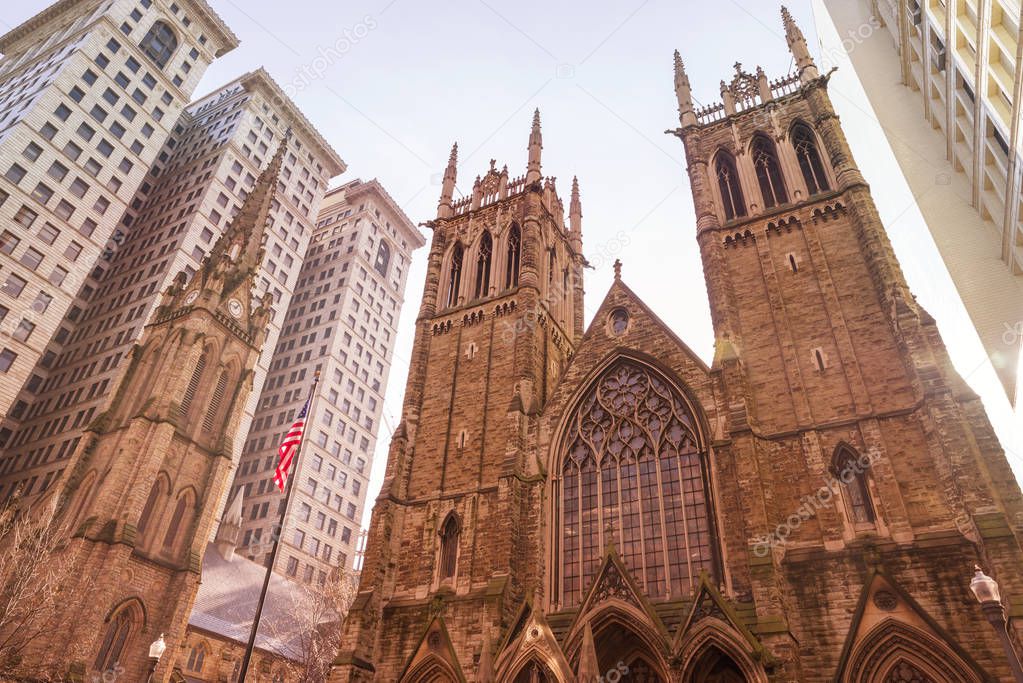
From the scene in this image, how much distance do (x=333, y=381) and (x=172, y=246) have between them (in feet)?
69.6

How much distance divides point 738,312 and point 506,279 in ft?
38.0

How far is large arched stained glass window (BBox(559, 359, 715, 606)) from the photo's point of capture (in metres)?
21.2

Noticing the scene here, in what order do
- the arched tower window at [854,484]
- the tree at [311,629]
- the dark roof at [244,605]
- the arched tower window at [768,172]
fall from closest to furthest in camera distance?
the arched tower window at [854,484] < the arched tower window at [768,172] < the tree at [311,629] < the dark roof at [244,605]

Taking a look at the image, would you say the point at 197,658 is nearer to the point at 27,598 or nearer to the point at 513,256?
the point at 27,598

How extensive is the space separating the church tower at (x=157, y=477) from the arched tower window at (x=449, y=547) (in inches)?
680

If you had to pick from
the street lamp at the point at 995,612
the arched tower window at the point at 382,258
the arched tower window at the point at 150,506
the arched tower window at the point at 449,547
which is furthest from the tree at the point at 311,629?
the arched tower window at the point at 382,258

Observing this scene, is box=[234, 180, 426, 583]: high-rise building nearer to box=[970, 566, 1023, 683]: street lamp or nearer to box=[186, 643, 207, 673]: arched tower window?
box=[186, 643, 207, 673]: arched tower window

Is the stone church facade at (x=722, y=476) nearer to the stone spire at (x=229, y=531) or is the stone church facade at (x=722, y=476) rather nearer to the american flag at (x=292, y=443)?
the american flag at (x=292, y=443)

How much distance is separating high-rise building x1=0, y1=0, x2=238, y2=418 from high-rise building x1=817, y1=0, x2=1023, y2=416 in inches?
2072

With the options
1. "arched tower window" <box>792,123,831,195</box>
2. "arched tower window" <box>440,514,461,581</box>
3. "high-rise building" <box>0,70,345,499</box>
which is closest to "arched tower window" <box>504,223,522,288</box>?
"arched tower window" <box>440,514,461,581</box>

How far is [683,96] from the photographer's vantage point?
34938 mm

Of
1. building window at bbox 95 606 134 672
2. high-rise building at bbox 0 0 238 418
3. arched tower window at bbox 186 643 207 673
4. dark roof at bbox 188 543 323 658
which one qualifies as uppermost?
high-rise building at bbox 0 0 238 418

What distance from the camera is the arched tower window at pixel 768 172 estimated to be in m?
28.8

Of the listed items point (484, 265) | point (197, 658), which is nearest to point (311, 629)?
point (197, 658)
